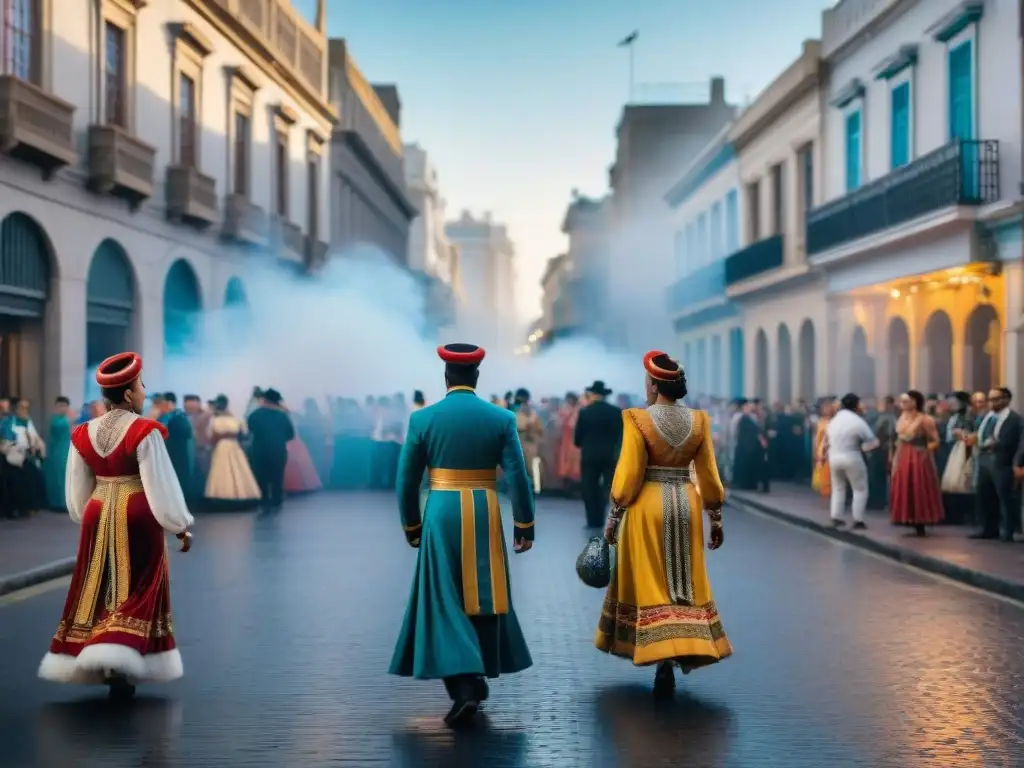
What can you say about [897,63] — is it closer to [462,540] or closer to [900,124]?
[900,124]

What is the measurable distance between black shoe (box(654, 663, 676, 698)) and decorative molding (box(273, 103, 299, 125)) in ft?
98.7

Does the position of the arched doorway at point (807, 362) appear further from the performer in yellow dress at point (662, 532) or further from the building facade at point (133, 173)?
the performer in yellow dress at point (662, 532)

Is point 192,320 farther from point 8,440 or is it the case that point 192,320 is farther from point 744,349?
point 744,349

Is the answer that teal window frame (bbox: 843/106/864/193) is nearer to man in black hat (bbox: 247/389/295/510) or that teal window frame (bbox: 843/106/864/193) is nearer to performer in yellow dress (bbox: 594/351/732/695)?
man in black hat (bbox: 247/389/295/510)

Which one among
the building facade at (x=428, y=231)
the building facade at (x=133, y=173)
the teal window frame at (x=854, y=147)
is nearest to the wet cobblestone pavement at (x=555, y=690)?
the building facade at (x=133, y=173)

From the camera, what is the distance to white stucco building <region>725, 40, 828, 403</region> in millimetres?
31359

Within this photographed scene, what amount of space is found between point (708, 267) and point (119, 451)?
3621 cm

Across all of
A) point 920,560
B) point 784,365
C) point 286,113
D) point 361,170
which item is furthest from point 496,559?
point 361,170

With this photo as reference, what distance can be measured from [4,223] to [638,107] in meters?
44.0

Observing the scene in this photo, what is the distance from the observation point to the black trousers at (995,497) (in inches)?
612

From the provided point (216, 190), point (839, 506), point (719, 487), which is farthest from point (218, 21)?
point (719, 487)

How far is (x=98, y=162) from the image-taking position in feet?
75.2

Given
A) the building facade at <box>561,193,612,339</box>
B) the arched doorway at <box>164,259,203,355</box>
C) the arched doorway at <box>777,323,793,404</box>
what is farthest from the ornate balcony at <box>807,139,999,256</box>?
the building facade at <box>561,193,612,339</box>

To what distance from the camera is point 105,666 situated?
7.14 meters
